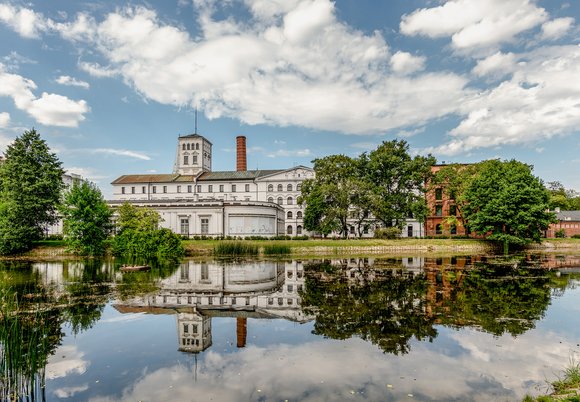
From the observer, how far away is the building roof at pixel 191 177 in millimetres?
71562

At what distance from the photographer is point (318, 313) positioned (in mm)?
12289

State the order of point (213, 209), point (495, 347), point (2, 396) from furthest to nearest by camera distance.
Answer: point (213, 209) < point (495, 347) < point (2, 396)

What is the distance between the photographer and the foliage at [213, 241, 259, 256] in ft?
128

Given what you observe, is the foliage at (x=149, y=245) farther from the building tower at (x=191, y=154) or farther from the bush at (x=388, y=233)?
the building tower at (x=191, y=154)

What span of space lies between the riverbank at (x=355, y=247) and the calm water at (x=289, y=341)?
22.9 meters

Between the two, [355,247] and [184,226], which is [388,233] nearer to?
[355,247]

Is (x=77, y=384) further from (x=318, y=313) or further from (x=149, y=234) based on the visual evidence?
(x=149, y=234)

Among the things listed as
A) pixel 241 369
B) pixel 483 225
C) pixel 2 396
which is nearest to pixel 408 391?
pixel 241 369

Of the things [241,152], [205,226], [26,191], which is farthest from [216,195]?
[26,191]

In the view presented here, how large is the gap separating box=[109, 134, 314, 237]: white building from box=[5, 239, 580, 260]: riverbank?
7620 millimetres

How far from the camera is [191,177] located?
73.0 metres

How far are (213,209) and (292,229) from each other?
72.2 feet

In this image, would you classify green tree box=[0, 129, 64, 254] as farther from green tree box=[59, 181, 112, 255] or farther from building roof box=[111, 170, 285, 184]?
building roof box=[111, 170, 285, 184]

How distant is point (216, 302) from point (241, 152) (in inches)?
2623
